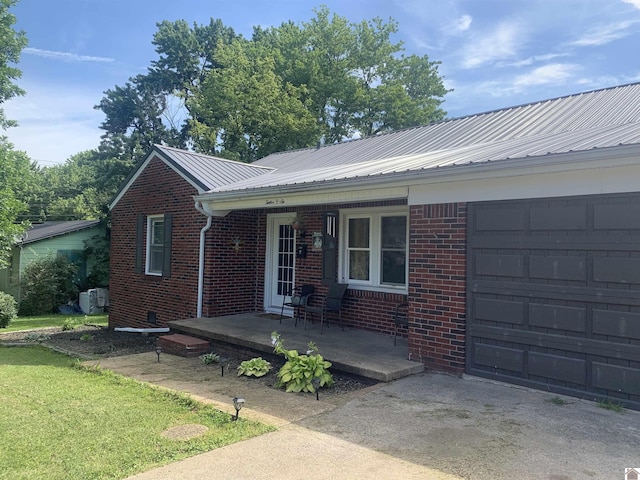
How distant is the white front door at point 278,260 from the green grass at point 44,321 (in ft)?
21.2

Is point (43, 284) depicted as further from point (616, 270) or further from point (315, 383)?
point (616, 270)

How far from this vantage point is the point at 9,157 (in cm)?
1716

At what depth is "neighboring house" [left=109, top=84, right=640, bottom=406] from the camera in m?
4.59

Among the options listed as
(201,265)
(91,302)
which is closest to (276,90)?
(91,302)

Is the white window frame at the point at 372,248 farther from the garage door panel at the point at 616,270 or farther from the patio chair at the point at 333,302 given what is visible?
the garage door panel at the point at 616,270

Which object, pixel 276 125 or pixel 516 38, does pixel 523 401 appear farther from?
pixel 276 125

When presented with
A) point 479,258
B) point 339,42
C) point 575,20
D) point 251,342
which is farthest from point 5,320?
point 339,42

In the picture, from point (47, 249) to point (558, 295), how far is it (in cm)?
1961

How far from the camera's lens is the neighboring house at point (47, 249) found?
1836cm

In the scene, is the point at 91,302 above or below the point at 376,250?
below

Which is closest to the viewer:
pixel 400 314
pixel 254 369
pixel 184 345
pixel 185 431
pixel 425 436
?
pixel 425 436

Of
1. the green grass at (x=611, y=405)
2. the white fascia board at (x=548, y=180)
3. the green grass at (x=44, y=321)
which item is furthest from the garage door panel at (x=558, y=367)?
the green grass at (x=44, y=321)

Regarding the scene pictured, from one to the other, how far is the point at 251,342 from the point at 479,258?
3.65m

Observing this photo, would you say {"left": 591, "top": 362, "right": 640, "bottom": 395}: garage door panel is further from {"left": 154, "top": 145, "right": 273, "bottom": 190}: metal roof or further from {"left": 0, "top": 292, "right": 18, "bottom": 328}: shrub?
{"left": 0, "top": 292, "right": 18, "bottom": 328}: shrub
